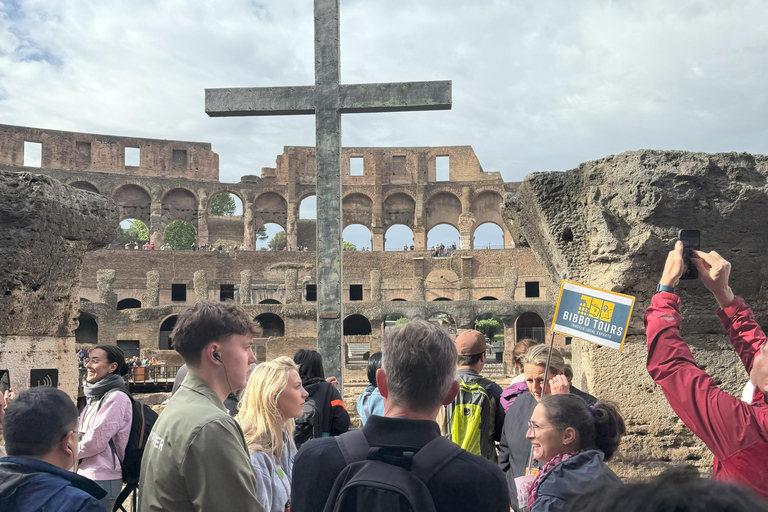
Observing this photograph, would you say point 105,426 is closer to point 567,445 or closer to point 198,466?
point 198,466

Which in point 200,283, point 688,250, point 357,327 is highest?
point 688,250

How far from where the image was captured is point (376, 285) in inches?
1261

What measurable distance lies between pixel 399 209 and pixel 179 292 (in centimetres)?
1603

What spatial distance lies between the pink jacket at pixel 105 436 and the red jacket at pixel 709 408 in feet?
9.00

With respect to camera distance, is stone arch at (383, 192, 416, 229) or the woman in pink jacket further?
stone arch at (383, 192, 416, 229)

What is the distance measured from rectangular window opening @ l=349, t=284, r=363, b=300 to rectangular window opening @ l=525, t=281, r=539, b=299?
9756mm

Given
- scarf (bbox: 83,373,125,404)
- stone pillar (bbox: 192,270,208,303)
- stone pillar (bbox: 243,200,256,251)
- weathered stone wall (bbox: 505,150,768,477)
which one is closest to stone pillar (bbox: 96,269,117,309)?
stone pillar (bbox: 192,270,208,303)

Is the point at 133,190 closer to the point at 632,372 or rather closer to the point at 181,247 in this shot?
the point at 181,247

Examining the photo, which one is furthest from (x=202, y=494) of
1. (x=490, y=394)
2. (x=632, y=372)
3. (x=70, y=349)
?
(x=70, y=349)

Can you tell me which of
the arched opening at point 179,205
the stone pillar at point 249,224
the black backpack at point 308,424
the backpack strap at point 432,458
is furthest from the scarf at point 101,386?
the arched opening at point 179,205

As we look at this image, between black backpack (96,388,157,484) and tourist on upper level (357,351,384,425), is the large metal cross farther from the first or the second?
black backpack (96,388,157,484)

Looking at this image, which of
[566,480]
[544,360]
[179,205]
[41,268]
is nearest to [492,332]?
[179,205]

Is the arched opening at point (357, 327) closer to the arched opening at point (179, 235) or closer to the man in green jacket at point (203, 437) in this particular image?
the arched opening at point (179, 235)

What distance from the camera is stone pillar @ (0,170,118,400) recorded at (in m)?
4.39
